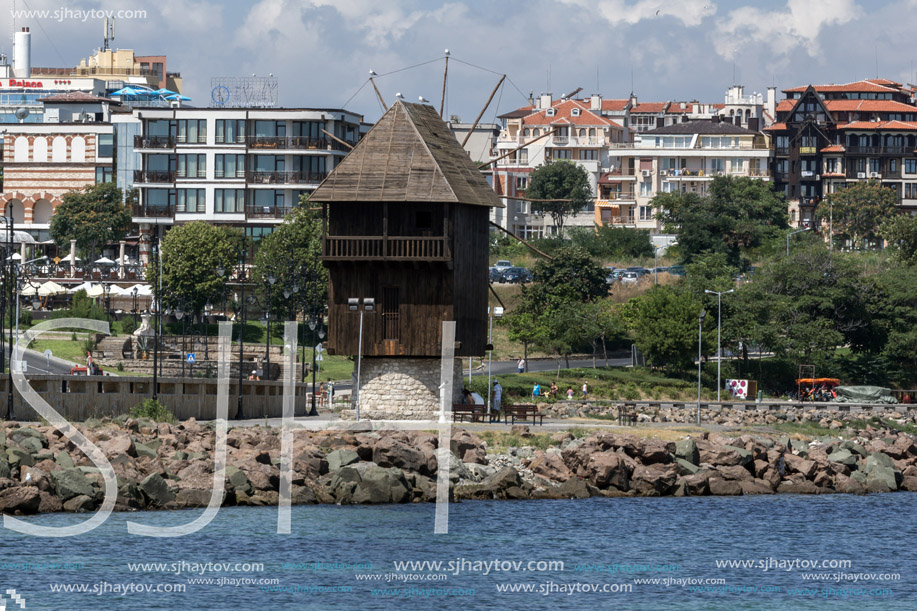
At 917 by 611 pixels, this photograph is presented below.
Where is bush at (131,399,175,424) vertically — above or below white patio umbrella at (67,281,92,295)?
below

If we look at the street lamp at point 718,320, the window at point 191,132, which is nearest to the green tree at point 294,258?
the window at point 191,132

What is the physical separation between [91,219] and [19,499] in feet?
264

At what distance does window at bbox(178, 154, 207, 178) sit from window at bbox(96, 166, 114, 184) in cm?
1844

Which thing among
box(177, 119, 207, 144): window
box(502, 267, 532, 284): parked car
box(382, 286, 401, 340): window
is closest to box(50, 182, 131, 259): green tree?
box(177, 119, 207, 144): window

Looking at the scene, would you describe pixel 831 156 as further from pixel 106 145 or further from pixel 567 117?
pixel 106 145

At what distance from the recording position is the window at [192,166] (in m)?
115

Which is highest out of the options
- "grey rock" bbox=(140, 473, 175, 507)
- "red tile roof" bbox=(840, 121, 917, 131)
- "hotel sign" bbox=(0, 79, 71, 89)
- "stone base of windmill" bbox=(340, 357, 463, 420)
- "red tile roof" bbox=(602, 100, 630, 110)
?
"hotel sign" bbox=(0, 79, 71, 89)

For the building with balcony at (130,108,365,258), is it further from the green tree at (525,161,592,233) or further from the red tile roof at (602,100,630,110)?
the red tile roof at (602,100,630,110)

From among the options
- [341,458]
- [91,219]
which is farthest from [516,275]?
[341,458]

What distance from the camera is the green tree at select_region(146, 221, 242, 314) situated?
9638 centimetres

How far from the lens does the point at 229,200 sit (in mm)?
114875

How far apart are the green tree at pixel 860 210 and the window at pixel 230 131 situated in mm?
62668

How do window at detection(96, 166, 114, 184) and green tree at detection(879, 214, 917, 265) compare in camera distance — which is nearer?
green tree at detection(879, 214, 917, 265)

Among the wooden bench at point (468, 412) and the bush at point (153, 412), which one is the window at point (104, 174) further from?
the wooden bench at point (468, 412)
